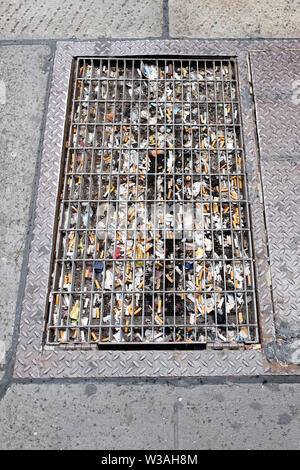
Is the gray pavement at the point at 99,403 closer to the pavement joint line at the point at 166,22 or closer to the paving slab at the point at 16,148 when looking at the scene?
the paving slab at the point at 16,148

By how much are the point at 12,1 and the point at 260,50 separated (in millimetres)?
2724

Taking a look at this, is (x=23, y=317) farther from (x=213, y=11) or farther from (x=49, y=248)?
(x=213, y=11)

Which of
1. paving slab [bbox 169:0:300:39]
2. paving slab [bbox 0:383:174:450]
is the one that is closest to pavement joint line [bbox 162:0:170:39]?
paving slab [bbox 169:0:300:39]

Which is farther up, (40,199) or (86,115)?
(86,115)

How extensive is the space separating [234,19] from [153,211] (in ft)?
7.79

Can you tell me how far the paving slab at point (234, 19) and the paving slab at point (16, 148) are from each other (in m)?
1.46

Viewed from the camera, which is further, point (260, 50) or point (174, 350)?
point (260, 50)

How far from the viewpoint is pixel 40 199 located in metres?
3.27

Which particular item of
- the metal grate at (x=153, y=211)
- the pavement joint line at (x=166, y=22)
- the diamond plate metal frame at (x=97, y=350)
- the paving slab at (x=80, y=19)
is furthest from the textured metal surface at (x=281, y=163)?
the paving slab at (x=80, y=19)

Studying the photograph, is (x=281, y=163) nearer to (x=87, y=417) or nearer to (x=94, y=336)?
(x=94, y=336)

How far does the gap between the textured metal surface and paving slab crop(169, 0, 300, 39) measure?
1.20 ft

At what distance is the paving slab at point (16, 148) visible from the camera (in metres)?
3.04
